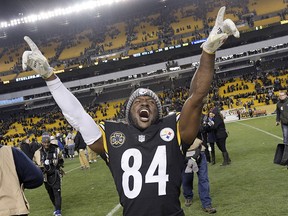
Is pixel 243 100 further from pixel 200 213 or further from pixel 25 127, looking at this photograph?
pixel 200 213

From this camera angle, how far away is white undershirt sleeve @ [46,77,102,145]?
8.63 feet

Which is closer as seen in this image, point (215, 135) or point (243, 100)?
point (215, 135)

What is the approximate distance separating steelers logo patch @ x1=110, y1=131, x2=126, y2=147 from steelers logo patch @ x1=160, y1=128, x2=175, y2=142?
0.31 meters

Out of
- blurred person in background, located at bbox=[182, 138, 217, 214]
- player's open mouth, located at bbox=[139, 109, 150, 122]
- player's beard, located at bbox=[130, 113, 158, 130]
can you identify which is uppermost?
player's open mouth, located at bbox=[139, 109, 150, 122]

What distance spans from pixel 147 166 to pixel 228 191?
216 inches

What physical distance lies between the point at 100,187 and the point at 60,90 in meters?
7.86

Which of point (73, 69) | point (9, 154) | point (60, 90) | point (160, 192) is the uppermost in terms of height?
point (73, 69)

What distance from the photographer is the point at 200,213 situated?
6465 millimetres

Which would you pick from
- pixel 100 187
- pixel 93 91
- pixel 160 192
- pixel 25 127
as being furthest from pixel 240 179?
pixel 93 91

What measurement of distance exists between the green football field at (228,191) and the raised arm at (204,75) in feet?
13.0

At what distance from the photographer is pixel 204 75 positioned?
252 centimetres

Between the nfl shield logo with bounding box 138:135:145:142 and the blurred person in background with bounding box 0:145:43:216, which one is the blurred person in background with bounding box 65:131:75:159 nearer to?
the blurred person in background with bounding box 0:145:43:216

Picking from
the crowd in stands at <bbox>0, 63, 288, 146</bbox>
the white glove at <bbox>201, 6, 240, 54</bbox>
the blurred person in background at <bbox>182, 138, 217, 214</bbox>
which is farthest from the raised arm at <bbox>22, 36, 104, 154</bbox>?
the crowd in stands at <bbox>0, 63, 288, 146</bbox>

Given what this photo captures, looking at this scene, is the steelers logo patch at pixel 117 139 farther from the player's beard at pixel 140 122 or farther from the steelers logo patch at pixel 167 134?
the steelers logo patch at pixel 167 134
